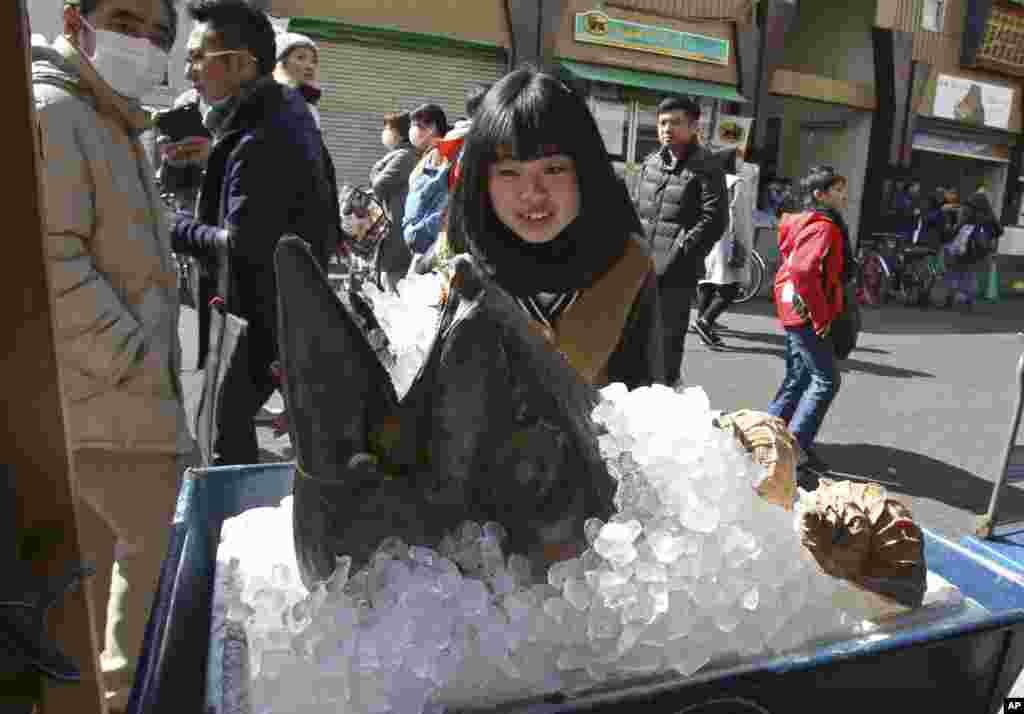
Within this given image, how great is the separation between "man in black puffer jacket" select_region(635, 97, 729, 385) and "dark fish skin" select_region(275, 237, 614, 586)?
10.8 feet

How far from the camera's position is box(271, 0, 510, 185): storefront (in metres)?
10.4

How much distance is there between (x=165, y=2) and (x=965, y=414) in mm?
5749

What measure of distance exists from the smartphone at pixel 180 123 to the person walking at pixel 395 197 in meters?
1.74

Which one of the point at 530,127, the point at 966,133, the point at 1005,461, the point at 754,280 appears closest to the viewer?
the point at 530,127

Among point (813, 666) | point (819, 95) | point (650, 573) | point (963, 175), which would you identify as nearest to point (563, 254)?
point (650, 573)

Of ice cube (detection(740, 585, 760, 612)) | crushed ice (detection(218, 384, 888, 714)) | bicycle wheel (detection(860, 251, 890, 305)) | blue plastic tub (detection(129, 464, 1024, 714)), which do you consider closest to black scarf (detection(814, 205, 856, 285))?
blue plastic tub (detection(129, 464, 1024, 714))

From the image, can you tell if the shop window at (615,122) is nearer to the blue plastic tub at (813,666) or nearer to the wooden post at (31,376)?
the blue plastic tub at (813,666)

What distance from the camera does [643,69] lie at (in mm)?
12742

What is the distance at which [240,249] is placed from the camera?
247cm

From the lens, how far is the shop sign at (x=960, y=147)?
53.1 feet

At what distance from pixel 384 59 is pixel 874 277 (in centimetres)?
788

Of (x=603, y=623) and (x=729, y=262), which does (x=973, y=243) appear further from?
(x=603, y=623)

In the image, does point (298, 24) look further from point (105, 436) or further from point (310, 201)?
point (105, 436)

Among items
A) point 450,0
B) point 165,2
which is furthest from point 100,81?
point 450,0
